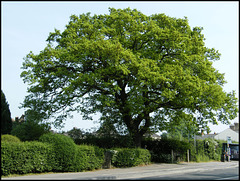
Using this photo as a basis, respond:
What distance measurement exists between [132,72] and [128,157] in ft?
22.7

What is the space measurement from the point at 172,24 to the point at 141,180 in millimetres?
15693

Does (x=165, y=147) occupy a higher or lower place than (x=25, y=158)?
higher

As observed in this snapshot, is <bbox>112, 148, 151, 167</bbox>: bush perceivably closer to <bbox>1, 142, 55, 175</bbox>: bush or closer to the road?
the road

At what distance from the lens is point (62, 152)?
17.8 meters

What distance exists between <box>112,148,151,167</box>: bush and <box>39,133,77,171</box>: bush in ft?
14.4

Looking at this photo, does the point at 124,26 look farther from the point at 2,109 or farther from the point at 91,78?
the point at 2,109

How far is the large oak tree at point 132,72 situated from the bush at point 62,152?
4.15 metres

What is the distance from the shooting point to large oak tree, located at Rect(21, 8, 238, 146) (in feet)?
69.8

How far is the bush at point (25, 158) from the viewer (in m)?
15.1

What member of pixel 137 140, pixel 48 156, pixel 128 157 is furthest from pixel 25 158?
pixel 137 140

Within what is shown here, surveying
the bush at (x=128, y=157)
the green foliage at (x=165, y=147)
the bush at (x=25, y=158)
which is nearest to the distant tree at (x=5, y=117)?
the bush at (x=25, y=158)

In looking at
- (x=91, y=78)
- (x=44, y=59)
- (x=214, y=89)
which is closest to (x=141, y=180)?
(x=91, y=78)

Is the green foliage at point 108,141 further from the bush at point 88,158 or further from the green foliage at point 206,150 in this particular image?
the green foliage at point 206,150

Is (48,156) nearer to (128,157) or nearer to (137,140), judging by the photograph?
(128,157)
